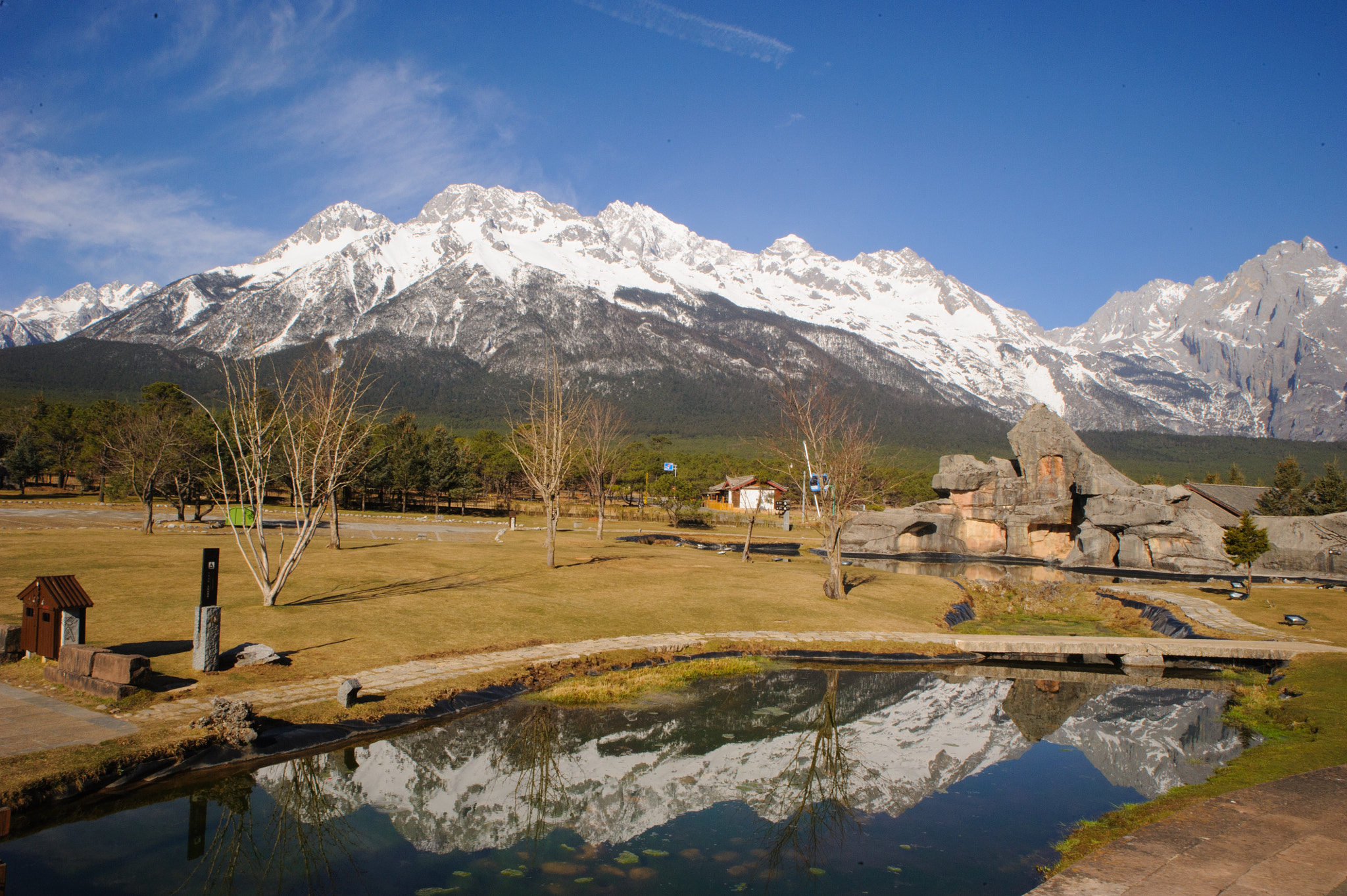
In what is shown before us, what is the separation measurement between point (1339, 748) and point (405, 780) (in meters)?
13.1

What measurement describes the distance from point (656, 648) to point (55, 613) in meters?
10.3

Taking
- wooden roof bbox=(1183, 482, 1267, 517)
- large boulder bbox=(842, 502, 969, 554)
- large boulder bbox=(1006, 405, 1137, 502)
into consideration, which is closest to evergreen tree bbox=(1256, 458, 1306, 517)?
wooden roof bbox=(1183, 482, 1267, 517)

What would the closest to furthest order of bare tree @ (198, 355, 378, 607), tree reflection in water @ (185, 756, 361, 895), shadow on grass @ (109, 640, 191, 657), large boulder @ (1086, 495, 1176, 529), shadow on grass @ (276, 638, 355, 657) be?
tree reflection in water @ (185, 756, 361, 895) → shadow on grass @ (109, 640, 191, 657) → shadow on grass @ (276, 638, 355, 657) → bare tree @ (198, 355, 378, 607) → large boulder @ (1086, 495, 1176, 529)

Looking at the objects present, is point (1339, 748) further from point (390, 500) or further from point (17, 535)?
point (390, 500)

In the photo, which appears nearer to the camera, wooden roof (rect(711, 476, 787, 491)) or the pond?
the pond

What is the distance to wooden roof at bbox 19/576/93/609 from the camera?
1087cm

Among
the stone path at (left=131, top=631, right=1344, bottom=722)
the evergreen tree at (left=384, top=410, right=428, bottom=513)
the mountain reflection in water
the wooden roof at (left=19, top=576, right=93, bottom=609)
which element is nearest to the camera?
the mountain reflection in water

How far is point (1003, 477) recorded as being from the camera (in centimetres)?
4822

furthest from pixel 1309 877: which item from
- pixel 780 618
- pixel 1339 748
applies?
pixel 780 618

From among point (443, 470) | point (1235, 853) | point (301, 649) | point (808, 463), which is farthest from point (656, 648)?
point (443, 470)

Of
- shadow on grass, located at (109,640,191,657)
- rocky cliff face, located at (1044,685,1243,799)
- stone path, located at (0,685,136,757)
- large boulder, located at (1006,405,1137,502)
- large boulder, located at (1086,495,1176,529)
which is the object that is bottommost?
rocky cliff face, located at (1044,685,1243,799)

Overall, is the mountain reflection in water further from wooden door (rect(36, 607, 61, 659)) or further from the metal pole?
the metal pole

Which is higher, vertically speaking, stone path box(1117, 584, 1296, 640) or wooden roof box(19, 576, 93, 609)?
wooden roof box(19, 576, 93, 609)

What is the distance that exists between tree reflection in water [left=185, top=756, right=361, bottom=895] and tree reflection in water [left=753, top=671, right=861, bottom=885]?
4.54 meters
